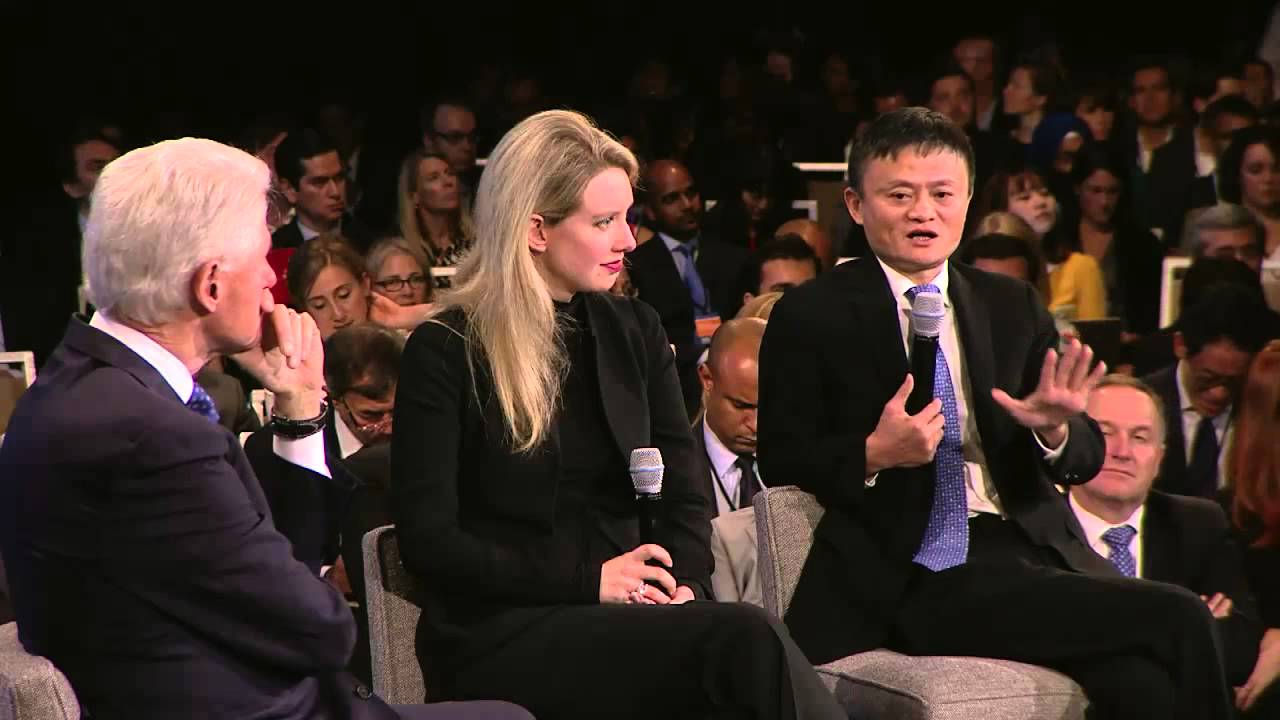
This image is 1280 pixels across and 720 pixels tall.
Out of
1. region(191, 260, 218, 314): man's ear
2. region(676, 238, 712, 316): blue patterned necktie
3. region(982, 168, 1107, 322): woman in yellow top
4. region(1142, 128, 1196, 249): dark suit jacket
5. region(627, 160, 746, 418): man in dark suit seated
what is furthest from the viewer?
region(1142, 128, 1196, 249): dark suit jacket

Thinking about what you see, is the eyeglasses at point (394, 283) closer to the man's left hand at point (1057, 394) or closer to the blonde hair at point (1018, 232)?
the blonde hair at point (1018, 232)

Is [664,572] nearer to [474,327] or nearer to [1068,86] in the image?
[474,327]

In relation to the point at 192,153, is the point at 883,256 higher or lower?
lower

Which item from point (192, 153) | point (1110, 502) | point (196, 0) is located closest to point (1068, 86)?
point (196, 0)

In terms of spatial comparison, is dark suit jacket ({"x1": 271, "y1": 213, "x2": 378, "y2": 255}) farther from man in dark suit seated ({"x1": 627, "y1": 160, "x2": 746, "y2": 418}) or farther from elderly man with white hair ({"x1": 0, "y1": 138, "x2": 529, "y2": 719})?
elderly man with white hair ({"x1": 0, "y1": 138, "x2": 529, "y2": 719})

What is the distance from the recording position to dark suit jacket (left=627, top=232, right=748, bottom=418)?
245 inches

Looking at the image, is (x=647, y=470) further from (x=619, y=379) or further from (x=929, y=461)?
(x=929, y=461)

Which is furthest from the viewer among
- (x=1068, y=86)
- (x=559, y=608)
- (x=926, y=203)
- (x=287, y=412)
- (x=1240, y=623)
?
(x=1068, y=86)

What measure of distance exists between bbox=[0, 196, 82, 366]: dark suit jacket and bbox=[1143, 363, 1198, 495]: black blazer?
3.63m

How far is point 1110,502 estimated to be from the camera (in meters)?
3.69

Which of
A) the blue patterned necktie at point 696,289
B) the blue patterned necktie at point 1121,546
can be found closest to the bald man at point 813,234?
the blue patterned necktie at point 696,289

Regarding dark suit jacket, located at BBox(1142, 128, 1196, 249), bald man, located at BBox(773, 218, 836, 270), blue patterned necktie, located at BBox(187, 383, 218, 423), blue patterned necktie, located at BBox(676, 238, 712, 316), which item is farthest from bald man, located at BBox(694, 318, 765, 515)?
dark suit jacket, located at BBox(1142, 128, 1196, 249)

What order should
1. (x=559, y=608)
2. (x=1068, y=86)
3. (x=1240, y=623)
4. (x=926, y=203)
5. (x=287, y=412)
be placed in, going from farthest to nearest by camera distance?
(x=1068, y=86), (x=1240, y=623), (x=926, y=203), (x=559, y=608), (x=287, y=412)

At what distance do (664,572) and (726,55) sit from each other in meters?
7.88
